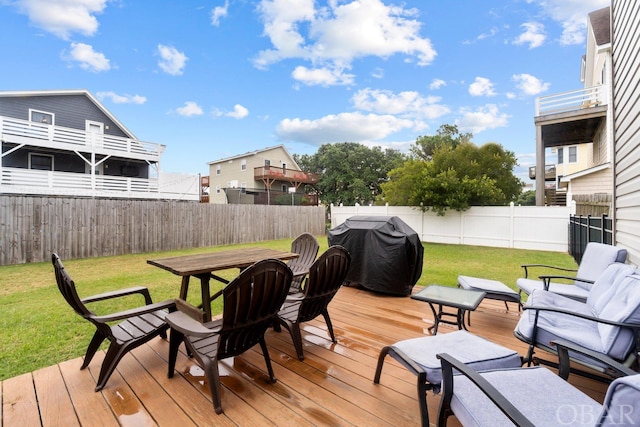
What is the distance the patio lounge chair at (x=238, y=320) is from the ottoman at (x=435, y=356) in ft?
2.94

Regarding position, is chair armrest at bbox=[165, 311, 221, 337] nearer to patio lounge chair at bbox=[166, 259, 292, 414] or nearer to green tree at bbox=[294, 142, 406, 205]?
patio lounge chair at bbox=[166, 259, 292, 414]

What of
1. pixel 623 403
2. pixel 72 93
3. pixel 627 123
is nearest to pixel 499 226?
pixel 627 123

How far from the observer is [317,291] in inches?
103

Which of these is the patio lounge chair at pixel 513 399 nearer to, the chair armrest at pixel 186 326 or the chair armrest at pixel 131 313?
the chair armrest at pixel 186 326

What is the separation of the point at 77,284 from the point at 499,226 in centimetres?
1271

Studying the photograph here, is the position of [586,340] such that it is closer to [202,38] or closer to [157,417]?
[157,417]

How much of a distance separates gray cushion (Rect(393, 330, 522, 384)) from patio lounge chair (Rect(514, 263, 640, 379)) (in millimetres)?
409

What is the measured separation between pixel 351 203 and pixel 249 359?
24.0m

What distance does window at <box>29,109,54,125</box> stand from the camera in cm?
1303

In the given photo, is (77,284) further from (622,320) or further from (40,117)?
(40,117)

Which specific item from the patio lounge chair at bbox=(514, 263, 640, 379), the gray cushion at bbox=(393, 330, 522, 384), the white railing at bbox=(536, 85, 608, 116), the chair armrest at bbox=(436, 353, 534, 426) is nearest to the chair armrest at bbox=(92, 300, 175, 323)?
the gray cushion at bbox=(393, 330, 522, 384)

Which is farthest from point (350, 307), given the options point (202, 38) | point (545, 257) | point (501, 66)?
point (202, 38)

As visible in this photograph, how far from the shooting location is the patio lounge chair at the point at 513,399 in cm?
127

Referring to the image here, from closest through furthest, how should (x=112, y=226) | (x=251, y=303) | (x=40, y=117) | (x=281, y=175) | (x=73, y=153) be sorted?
(x=251, y=303), (x=112, y=226), (x=40, y=117), (x=73, y=153), (x=281, y=175)
